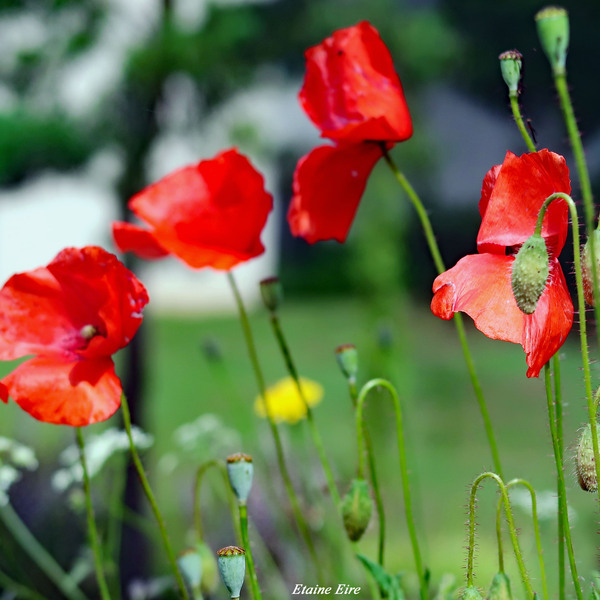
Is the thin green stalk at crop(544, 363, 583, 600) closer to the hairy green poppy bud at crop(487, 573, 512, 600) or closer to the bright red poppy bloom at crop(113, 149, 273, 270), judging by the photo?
the hairy green poppy bud at crop(487, 573, 512, 600)

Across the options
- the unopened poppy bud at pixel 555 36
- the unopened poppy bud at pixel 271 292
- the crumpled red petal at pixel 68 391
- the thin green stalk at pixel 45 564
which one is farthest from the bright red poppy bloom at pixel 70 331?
the thin green stalk at pixel 45 564

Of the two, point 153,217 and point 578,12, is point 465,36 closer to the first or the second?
point 578,12

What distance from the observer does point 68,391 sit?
1.40ft

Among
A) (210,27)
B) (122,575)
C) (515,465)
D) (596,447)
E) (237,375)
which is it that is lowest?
(237,375)

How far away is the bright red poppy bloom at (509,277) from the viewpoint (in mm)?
376

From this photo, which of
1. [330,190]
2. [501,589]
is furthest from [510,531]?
[330,190]

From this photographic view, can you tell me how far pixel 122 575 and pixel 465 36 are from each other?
3.91 meters

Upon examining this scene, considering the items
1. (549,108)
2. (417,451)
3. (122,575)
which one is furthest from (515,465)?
(549,108)

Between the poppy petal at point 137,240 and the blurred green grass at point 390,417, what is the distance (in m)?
0.22

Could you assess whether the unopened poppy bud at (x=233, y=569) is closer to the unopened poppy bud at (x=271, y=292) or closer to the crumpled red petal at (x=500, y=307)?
the crumpled red petal at (x=500, y=307)

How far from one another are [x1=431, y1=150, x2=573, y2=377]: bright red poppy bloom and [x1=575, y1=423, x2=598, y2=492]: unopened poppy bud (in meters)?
0.03

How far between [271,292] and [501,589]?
0.24 metres

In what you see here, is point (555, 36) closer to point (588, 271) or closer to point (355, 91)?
point (588, 271)

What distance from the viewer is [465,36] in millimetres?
4895
